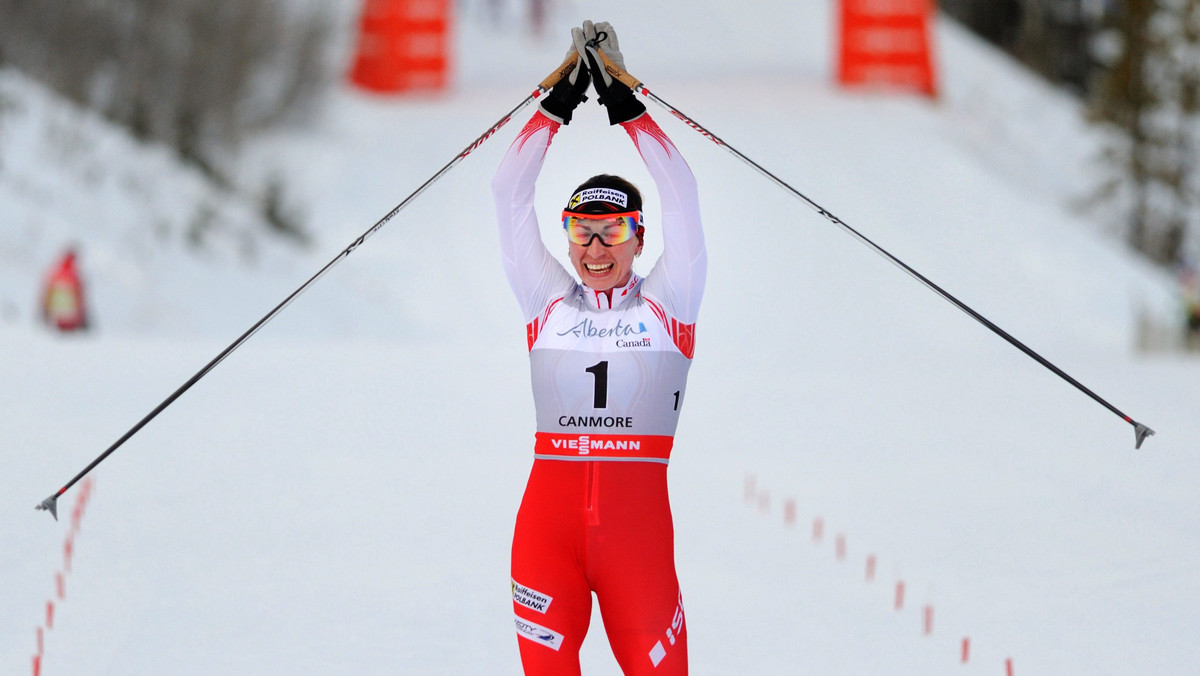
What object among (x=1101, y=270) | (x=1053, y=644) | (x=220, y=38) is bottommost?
(x=1101, y=270)

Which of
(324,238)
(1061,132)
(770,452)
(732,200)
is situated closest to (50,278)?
(324,238)

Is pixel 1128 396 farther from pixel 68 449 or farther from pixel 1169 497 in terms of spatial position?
pixel 68 449

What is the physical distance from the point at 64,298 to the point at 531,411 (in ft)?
20.3

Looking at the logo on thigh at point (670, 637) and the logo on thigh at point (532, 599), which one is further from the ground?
the logo on thigh at point (532, 599)

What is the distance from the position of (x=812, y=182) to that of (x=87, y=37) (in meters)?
11.1

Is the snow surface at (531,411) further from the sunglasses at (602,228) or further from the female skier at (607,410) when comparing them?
the sunglasses at (602,228)

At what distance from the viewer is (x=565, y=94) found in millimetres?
4012

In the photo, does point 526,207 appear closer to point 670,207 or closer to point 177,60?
point 670,207

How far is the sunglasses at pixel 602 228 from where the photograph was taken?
12.8 ft

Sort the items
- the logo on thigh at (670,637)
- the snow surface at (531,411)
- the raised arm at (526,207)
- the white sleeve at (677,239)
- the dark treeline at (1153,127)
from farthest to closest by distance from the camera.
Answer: the dark treeline at (1153,127)
the snow surface at (531,411)
the raised arm at (526,207)
the white sleeve at (677,239)
the logo on thigh at (670,637)

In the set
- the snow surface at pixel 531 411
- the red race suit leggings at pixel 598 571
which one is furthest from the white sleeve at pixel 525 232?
the snow surface at pixel 531 411

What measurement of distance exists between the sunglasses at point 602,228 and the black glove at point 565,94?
288mm

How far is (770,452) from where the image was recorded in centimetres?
1058

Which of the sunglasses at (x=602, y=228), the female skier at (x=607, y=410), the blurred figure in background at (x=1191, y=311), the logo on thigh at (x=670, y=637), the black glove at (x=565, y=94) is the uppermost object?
the black glove at (x=565, y=94)
